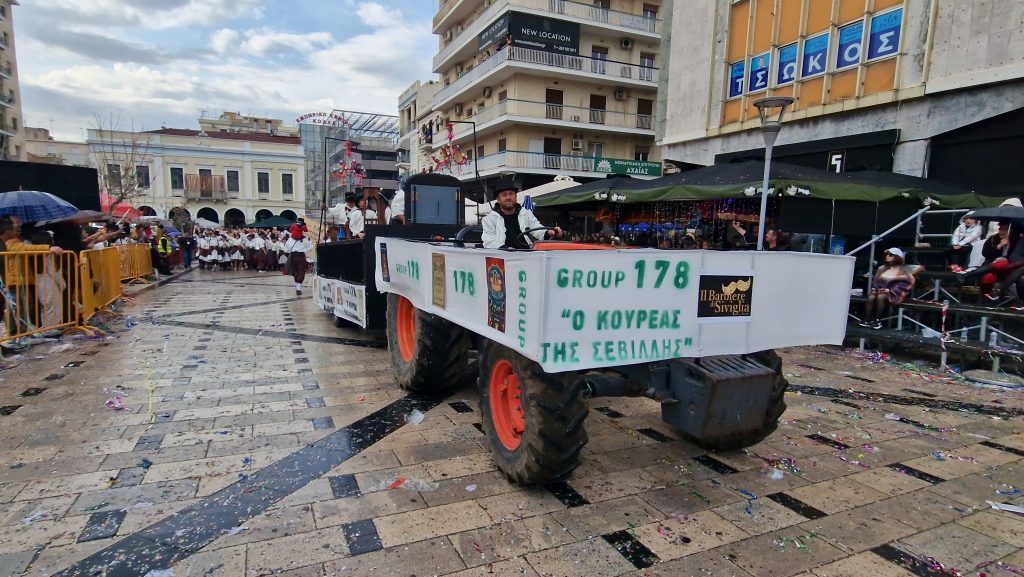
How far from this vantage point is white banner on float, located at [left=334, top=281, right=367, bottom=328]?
22.6 ft

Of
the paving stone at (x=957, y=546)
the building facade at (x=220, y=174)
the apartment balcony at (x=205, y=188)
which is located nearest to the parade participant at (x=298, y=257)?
the paving stone at (x=957, y=546)

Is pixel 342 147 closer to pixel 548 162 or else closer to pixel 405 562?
pixel 548 162

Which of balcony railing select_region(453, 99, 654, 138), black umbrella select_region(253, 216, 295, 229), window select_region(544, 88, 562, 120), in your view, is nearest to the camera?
black umbrella select_region(253, 216, 295, 229)

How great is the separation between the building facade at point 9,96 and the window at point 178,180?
12.4 metres

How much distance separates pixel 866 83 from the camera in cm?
1230

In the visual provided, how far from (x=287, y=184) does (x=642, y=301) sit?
168 ft

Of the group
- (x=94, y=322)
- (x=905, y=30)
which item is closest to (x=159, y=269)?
(x=94, y=322)

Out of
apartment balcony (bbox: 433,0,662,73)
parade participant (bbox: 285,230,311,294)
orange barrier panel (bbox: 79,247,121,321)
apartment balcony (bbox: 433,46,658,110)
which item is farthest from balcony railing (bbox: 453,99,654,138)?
orange barrier panel (bbox: 79,247,121,321)

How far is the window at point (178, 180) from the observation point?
4367 centimetres

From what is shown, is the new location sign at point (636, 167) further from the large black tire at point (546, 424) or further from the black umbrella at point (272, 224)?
the large black tire at point (546, 424)

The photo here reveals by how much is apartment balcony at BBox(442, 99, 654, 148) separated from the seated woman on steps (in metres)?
23.4

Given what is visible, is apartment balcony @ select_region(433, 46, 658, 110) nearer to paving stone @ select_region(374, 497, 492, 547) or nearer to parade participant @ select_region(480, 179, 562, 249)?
parade participant @ select_region(480, 179, 562, 249)

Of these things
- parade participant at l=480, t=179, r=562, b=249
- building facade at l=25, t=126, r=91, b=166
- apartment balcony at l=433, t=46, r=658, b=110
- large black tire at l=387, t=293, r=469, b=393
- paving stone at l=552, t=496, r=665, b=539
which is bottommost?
paving stone at l=552, t=496, r=665, b=539

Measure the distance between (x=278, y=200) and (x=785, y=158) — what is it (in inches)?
1768
